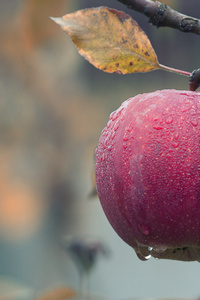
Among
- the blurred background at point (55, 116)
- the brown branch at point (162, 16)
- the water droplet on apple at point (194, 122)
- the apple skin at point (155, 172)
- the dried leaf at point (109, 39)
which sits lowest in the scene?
the blurred background at point (55, 116)

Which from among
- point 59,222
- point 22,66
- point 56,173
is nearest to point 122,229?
point 22,66

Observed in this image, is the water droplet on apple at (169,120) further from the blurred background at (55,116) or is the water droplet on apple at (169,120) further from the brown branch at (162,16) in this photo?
the blurred background at (55,116)

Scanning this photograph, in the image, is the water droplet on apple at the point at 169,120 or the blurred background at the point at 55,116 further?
the blurred background at the point at 55,116

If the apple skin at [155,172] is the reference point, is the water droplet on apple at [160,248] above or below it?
below

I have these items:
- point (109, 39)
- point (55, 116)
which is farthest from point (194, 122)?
point (55, 116)

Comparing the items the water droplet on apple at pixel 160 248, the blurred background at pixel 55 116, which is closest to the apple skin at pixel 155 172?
the water droplet on apple at pixel 160 248

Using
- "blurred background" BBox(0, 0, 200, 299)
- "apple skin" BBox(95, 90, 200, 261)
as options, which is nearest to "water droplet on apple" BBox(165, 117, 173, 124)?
"apple skin" BBox(95, 90, 200, 261)

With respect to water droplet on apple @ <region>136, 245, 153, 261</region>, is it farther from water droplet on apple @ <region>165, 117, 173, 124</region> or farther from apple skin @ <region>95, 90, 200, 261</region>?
water droplet on apple @ <region>165, 117, 173, 124</region>
